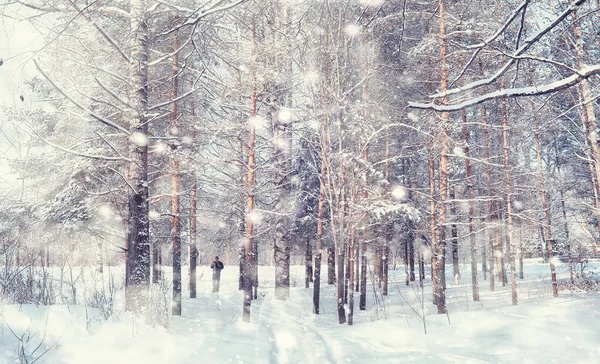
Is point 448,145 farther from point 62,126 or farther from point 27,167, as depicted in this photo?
point 27,167

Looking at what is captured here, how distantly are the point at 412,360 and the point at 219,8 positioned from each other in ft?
15.8

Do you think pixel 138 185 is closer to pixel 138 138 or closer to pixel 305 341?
pixel 138 138

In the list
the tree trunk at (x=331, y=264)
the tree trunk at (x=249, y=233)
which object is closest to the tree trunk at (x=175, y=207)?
the tree trunk at (x=249, y=233)

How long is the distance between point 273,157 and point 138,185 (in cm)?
505

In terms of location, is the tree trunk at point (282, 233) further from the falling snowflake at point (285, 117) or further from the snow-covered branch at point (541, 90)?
the snow-covered branch at point (541, 90)

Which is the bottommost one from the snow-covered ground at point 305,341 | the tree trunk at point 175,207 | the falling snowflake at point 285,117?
the snow-covered ground at point 305,341

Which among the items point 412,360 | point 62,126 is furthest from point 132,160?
point 62,126

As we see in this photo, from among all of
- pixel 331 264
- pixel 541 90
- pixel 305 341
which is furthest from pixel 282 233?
pixel 541 90

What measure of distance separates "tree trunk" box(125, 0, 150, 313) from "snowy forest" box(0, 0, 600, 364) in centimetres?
3

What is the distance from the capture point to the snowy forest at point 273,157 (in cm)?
457

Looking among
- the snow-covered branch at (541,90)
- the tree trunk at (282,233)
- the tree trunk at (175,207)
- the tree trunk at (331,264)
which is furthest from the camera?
the tree trunk at (331,264)

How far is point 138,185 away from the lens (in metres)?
5.59

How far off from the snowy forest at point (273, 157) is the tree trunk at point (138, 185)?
0.03 meters

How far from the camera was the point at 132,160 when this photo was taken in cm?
548
